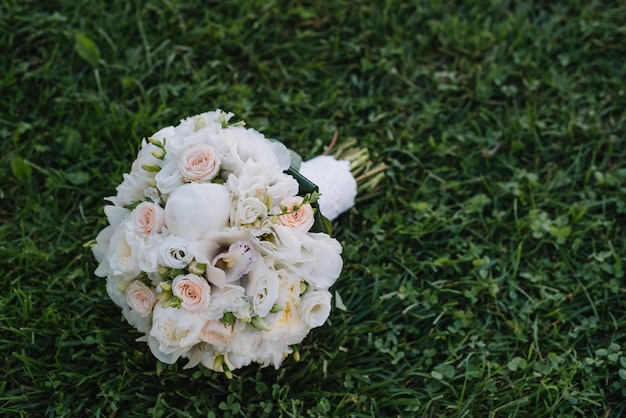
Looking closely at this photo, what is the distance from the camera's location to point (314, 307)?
6.51 ft

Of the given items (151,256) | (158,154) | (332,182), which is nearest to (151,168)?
(158,154)

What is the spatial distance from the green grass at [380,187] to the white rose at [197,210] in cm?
55

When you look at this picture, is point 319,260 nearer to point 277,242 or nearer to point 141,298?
point 277,242

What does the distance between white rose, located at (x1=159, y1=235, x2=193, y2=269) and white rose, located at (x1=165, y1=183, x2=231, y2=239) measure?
26mm

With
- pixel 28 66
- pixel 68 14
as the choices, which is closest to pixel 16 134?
pixel 28 66

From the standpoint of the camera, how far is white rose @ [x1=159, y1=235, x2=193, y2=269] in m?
1.81

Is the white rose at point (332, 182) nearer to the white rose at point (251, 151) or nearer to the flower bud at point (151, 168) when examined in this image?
the white rose at point (251, 151)

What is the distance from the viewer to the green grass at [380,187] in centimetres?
226

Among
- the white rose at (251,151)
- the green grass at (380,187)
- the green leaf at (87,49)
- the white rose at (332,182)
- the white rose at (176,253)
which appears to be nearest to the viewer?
the white rose at (176,253)

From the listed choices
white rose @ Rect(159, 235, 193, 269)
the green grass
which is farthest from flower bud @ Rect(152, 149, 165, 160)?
the green grass

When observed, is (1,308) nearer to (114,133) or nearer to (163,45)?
(114,133)

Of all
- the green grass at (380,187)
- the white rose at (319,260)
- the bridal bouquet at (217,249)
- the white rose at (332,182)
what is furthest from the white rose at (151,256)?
the white rose at (332,182)

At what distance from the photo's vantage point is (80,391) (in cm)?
220

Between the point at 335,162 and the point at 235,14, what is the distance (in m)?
0.91
